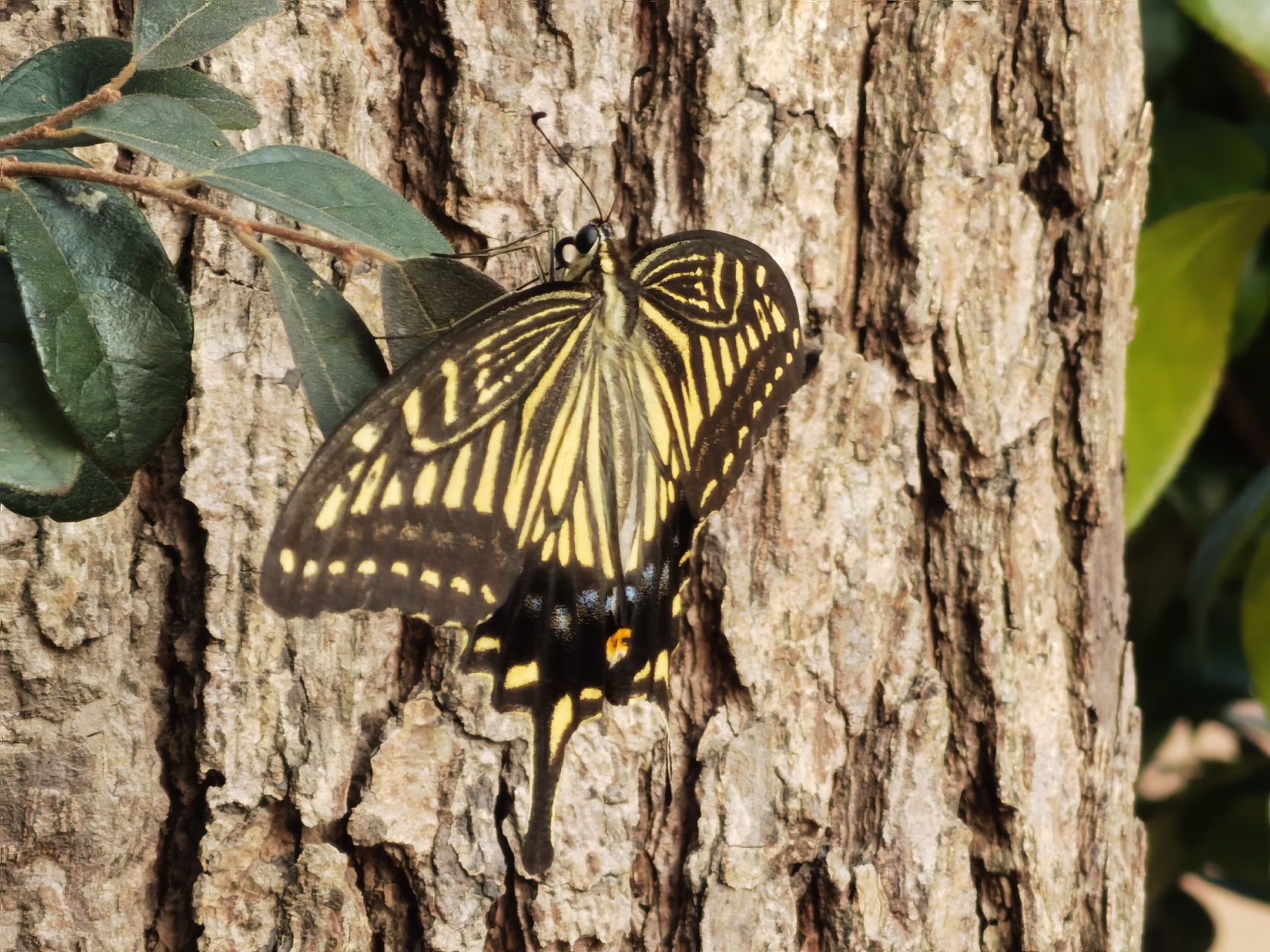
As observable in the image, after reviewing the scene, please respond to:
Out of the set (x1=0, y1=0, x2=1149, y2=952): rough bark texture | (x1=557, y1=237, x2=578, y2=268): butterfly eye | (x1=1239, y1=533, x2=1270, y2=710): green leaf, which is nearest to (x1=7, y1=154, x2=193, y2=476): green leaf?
(x1=0, y1=0, x2=1149, y2=952): rough bark texture

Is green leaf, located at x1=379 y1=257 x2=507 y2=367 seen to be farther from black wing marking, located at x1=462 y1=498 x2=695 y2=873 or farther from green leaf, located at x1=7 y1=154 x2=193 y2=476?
black wing marking, located at x1=462 y1=498 x2=695 y2=873

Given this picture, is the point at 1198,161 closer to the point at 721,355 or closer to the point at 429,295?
the point at 721,355

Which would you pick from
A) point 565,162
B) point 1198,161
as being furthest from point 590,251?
point 1198,161

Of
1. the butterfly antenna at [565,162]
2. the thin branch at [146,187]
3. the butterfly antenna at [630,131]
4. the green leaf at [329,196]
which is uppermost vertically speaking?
the butterfly antenna at [630,131]

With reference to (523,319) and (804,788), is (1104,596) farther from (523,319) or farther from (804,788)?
(523,319)

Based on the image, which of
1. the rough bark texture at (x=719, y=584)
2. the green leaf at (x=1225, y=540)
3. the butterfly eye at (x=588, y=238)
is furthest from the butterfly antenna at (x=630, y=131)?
the green leaf at (x=1225, y=540)

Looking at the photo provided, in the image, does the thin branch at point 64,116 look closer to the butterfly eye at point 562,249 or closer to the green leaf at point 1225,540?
the butterfly eye at point 562,249
